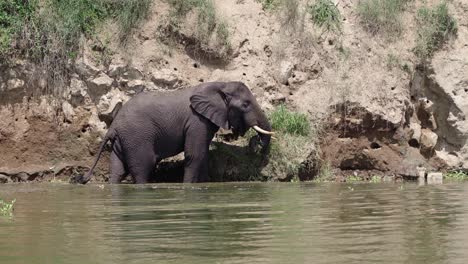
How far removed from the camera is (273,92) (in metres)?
14.2

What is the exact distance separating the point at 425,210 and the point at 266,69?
22.8ft

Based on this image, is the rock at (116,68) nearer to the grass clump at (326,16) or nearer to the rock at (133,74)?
the rock at (133,74)

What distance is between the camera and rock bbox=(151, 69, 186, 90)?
13977 millimetres

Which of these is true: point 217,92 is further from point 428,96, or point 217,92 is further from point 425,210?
point 425,210

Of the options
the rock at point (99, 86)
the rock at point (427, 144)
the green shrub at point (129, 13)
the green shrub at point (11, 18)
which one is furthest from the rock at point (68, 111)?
the rock at point (427, 144)

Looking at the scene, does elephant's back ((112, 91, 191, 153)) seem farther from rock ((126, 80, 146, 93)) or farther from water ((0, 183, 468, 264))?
water ((0, 183, 468, 264))

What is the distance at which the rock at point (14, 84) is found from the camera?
1366 cm

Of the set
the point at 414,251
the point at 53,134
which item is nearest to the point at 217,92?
the point at 53,134

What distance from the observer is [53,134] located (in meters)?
13.5

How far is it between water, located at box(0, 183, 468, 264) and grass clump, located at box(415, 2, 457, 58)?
187 inches

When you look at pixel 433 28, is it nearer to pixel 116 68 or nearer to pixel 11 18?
pixel 116 68

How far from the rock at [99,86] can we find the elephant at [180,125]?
697 millimetres

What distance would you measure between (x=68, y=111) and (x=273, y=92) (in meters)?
3.23

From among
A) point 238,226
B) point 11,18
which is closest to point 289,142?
point 11,18
